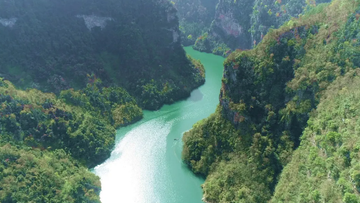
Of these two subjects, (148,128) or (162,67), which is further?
(162,67)

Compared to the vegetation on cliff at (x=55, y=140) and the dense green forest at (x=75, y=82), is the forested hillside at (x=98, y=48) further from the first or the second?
the vegetation on cliff at (x=55, y=140)

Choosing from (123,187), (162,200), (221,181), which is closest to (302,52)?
(221,181)

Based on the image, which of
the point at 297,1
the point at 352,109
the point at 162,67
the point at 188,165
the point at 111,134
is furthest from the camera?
the point at 297,1

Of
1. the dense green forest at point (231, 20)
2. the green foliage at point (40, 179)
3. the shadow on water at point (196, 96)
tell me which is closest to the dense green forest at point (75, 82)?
the green foliage at point (40, 179)

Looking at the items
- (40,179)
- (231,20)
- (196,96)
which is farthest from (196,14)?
(40,179)

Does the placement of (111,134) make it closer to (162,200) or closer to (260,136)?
(162,200)

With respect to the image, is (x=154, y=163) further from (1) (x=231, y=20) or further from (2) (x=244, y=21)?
(1) (x=231, y=20)
